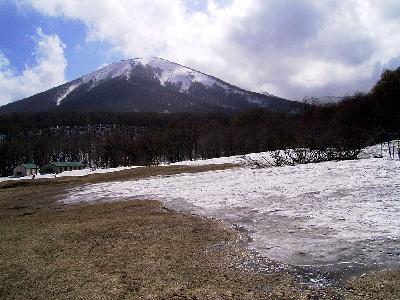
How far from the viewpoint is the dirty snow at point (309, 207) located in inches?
391

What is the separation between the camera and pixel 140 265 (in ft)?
32.1

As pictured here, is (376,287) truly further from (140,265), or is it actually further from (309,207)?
(309,207)

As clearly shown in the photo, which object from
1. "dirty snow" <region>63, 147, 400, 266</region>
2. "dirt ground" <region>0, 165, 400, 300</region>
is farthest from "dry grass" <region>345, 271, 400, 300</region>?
"dirty snow" <region>63, 147, 400, 266</region>

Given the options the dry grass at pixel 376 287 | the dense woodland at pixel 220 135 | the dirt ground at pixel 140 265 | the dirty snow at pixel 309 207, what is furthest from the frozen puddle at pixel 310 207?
the dense woodland at pixel 220 135

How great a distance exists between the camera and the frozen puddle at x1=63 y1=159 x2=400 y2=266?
990 centimetres

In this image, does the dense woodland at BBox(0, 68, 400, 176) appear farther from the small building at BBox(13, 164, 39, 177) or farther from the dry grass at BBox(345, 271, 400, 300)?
the dry grass at BBox(345, 271, 400, 300)

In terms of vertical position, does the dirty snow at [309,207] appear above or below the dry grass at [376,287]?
above

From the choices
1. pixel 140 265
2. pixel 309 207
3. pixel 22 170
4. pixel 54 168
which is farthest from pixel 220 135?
pixel 140 265

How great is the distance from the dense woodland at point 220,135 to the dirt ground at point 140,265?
25.1 meters

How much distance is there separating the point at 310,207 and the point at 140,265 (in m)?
7.99

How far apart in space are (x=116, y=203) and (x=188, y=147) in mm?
96814

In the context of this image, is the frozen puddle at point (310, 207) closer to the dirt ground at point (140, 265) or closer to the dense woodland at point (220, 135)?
the dirt ground at point (140, 265)

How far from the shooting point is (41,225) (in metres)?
16.7

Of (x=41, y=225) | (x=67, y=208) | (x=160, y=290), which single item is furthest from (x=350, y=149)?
(x=160, y=290)
